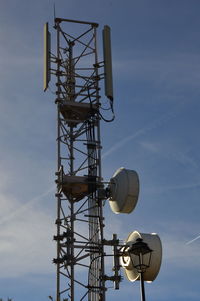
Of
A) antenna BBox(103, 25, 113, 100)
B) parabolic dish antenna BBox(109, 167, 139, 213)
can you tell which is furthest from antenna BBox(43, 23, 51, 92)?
parabolic dish antenna BBox(109, 167, 139, 213)

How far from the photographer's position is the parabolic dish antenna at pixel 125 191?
35562mm

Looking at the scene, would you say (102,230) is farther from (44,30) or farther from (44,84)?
(44,30)

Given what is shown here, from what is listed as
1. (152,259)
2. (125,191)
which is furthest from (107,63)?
(152,259)

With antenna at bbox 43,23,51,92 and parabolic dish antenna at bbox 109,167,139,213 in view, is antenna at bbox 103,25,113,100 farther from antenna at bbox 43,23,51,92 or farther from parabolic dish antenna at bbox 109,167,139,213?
parabolic dish antenna at bbox 109,167,139,213

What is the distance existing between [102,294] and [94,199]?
5.39m

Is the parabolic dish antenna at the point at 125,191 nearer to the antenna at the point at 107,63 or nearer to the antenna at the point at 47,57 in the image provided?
the antenna at the point at 107,63

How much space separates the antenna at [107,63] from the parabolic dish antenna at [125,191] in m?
5.42

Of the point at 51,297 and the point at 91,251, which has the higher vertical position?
the point at 91,251

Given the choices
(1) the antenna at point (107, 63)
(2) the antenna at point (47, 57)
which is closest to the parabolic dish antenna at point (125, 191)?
(1) the antenna at point (107, 63)

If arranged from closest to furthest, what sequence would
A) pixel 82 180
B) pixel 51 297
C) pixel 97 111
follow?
1. pixel 51 297
2. pixel 82 180
3. pixel 97 111

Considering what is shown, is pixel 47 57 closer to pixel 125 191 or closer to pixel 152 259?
pixel 125 191

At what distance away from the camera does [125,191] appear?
1403 inches

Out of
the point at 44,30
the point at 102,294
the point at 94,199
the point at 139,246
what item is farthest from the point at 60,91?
the point at 139,246

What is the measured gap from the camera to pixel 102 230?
35875 mm
